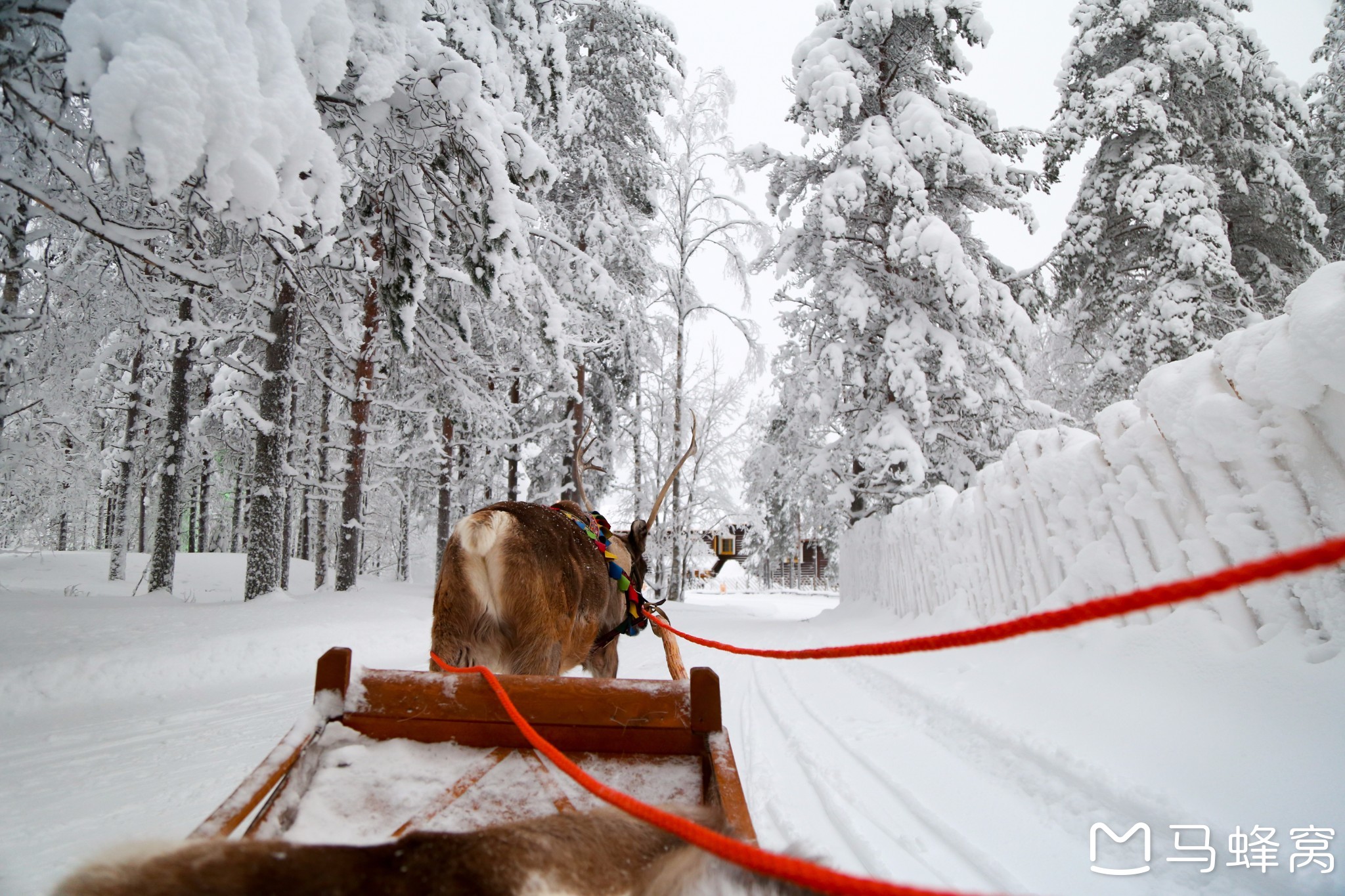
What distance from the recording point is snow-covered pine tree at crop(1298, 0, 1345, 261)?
1262 centimetres

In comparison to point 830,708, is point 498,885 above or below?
above

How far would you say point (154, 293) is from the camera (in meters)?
7.36

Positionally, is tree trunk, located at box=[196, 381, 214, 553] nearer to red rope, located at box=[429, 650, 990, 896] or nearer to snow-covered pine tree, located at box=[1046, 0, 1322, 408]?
red rope, located at box=[429, 650, 990, 896]

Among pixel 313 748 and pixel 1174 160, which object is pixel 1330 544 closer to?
pixel 313 748

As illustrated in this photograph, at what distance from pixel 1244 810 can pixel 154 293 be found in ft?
34.7

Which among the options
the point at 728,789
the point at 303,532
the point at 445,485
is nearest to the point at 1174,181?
the point at 728,789

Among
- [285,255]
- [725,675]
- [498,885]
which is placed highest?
[285,255]

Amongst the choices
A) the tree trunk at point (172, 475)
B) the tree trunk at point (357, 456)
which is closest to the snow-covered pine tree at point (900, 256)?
the tree trunk at point (357, 456)

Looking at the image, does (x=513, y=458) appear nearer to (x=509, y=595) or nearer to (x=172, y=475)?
(x=172, y=475)

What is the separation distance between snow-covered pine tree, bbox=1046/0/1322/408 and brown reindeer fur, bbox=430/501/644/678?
37.6ft

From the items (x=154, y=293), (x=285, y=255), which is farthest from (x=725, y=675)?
(x=154, y=293)

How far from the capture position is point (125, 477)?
14555 millimetres
